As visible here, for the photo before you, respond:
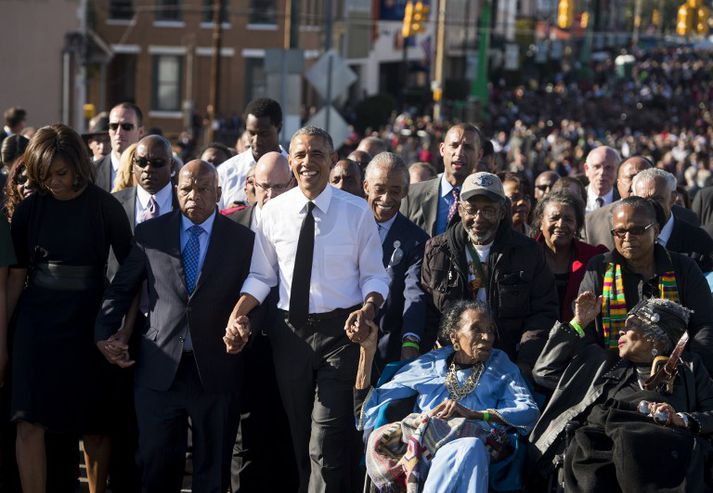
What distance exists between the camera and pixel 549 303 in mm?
7043

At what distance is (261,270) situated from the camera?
6.97 metres

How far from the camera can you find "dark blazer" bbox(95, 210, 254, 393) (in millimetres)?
6820

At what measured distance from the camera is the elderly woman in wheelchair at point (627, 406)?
6.10 m

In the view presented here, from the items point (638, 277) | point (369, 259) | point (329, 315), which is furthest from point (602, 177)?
point (329, 315)

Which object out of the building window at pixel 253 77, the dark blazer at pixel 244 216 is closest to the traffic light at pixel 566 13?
the building window at pixel 253 77

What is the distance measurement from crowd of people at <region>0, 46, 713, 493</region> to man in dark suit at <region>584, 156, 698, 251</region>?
0.99 m

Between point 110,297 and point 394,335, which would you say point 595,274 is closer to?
point 394,335

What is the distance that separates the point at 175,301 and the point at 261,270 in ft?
1.65

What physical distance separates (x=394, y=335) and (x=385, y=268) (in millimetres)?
408

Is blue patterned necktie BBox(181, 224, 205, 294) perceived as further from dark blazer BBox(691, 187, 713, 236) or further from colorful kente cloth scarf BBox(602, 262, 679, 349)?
dark blazer BBox(691, 187, 713, 236)

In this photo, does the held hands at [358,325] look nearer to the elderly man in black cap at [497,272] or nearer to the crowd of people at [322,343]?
the crowd of people at [322,343]

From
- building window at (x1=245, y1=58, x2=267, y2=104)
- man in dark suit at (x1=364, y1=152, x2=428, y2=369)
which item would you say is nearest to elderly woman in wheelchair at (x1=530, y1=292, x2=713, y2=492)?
man in dark suit at (x1=364, y1=152, x2=428, y2=369)

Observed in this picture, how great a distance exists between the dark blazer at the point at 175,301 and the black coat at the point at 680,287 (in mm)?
1966

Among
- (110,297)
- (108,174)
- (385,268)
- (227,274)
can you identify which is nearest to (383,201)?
(385,268)
